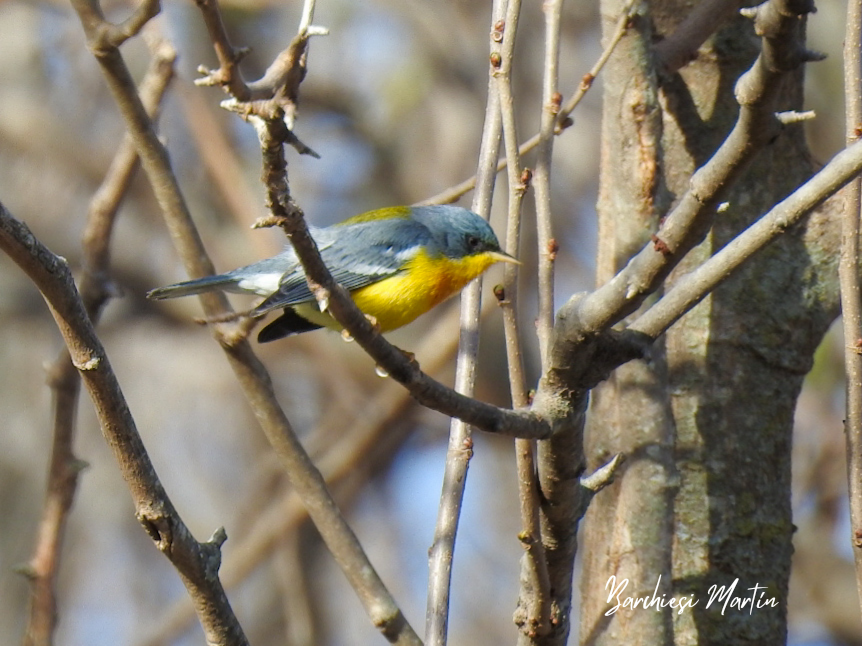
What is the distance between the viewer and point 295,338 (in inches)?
252

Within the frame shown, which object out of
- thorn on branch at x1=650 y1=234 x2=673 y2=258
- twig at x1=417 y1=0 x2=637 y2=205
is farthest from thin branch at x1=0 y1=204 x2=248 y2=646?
twig at x1=417 y1=0 x2=637 y2=205

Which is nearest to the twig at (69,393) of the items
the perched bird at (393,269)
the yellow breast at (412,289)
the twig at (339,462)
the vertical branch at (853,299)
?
the perched bird at (393,269)

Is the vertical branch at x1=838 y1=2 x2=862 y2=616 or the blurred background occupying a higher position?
the blurred background

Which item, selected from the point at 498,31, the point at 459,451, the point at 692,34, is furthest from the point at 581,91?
the point at 459,451

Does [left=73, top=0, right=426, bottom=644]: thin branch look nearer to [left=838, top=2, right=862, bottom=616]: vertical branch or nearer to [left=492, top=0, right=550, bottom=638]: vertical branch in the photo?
[left=492, top=0, right=550, bottom=638]: vertical branch

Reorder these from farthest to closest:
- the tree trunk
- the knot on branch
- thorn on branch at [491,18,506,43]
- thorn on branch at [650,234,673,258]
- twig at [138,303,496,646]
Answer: twig at [138,303,496,646]
the tree trunk
thorn on branch at [491,18,506,43]
the knot on branch
thorn on branch at [650,234,673,258]

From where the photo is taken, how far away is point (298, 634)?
498cm

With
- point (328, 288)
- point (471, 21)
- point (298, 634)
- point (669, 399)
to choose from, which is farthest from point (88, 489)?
point (328, 288)

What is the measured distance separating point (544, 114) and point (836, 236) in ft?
4.07

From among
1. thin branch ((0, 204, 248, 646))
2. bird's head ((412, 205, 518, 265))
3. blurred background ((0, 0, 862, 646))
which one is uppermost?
blurred background ((0, 0, 862, 646))

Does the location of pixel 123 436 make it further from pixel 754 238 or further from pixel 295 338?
pixel 295 338

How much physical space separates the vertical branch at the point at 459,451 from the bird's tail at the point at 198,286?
0.85 metres

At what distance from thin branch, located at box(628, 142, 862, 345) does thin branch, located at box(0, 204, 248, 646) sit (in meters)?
1.01

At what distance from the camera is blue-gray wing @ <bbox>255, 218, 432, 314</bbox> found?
3494mm
